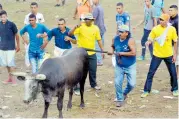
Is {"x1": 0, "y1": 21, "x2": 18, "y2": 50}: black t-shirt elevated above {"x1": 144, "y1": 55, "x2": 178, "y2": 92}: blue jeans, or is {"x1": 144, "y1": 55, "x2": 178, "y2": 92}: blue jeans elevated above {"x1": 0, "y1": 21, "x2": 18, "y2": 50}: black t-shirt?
{"x1": 0, "y1": 21, "x2": 18, "y2": 50}: black t-shirt

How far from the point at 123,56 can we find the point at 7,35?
3.14m

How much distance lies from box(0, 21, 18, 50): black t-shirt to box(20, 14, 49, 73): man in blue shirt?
0.22 m

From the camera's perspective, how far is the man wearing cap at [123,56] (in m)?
8.18

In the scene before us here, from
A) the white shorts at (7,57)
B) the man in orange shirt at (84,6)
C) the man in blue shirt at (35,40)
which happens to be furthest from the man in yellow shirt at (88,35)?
the man in orange shirt at (84,6)

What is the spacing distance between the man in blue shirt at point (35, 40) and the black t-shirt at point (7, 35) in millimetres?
223

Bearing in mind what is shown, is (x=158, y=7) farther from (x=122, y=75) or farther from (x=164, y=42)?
(x=122, y=75)

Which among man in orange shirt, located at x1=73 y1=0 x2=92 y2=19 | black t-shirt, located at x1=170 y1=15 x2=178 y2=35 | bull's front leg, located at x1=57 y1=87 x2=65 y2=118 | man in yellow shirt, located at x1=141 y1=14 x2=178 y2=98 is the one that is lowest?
bull's front leg, located at x1=57 y1=87 x2=65 y2=118

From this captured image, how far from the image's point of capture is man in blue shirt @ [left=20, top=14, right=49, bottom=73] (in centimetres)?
992

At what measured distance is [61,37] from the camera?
9.41 meters

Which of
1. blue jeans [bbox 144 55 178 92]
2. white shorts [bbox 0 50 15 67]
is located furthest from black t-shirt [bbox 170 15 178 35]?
white shorts [bbox 0 50 15 67]

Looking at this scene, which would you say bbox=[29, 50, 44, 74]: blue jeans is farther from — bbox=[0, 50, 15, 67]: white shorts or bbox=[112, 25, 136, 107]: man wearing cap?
bbox=[112, 25, 136, 107]: man wearing cap

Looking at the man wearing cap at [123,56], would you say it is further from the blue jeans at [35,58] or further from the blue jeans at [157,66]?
the blue jeans at [35,58]

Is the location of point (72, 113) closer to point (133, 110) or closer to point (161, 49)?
point (133, 110)

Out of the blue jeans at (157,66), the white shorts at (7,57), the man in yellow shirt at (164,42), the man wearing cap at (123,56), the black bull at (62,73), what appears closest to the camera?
the black bull at (62,73)
